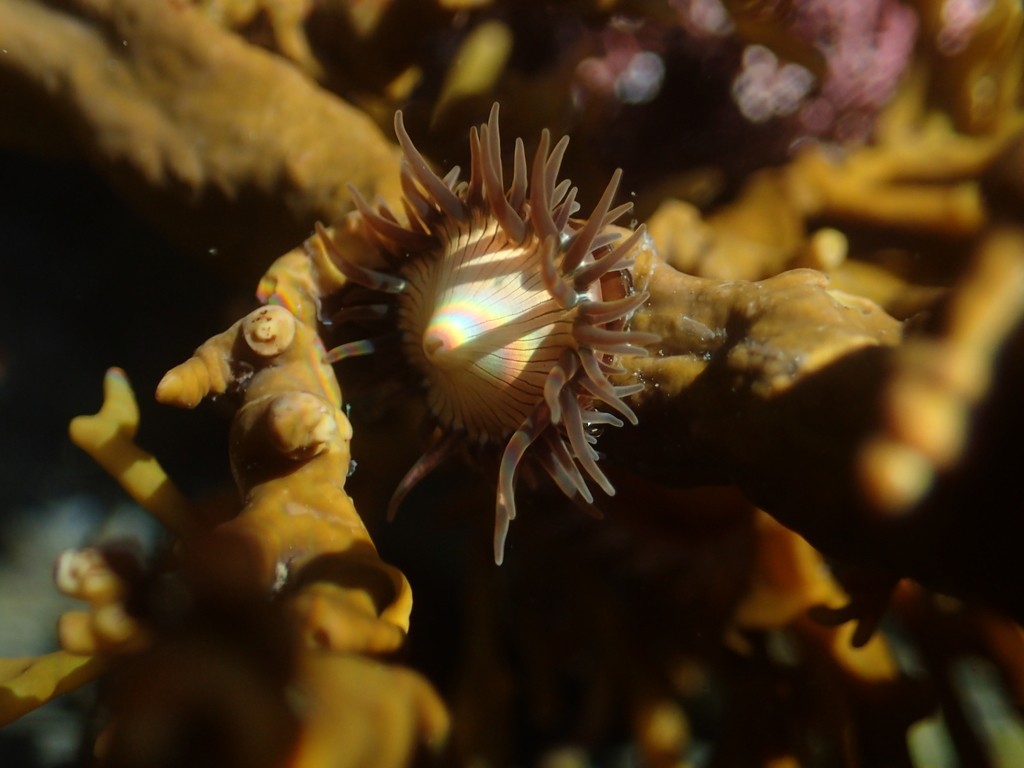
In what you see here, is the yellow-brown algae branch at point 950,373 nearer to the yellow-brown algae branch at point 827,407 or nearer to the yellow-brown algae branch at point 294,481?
the yellow-brown algae branch at point 827,407

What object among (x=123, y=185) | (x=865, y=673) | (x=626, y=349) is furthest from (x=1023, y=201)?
(x=123, y=185)

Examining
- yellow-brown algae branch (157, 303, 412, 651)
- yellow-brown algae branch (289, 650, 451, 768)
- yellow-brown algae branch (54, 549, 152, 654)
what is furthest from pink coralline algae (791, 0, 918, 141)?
yellow-brown algae branch (54, 549, 152, 654)

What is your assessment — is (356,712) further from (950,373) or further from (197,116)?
(197,116)

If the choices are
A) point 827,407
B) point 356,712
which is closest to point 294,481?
point 356,712


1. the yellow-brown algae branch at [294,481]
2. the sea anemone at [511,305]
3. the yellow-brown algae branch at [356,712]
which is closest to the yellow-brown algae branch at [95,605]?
the yellow-brown algae branch at [294,481]

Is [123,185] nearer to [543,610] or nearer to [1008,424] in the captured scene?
[543,610]

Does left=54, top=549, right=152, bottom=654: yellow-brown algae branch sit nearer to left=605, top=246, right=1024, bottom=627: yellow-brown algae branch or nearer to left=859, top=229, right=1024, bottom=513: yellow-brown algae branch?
left=605, top=246, right=1024, bottom=627: yellow-brown algae branch

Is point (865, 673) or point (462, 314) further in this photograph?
point (865, 673)
